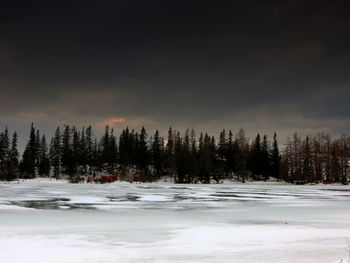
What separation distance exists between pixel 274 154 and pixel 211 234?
92.6 metres

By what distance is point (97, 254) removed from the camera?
309 inches

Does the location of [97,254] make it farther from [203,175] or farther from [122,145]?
[122,145]

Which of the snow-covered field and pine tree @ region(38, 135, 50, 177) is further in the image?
pine tree @ region(38, 135, 50, 177)

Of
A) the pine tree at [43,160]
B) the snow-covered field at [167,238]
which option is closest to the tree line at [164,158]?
the pine tree at [43,160]

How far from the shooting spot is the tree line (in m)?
87.1

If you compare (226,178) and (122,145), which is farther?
(122,145)

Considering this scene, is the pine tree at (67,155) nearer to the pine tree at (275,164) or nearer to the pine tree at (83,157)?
the pine tree at (83,157)

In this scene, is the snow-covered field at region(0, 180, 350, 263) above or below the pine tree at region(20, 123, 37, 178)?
below

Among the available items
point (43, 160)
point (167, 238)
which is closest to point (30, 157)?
point (43, 160)

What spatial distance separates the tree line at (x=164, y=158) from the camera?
3428 inches

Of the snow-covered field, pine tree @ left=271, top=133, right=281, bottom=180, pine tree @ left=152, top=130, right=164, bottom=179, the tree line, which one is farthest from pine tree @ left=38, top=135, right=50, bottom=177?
the snow-covered field

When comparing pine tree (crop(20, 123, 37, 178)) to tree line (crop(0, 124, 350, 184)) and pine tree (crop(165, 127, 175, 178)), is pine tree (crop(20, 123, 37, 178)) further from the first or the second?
pine tree (crop(165, 127, 175, 178))

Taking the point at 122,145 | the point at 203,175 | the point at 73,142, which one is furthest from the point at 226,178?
the point at 73,142

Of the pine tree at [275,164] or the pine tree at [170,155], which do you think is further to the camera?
the pine tree at [275,164]
